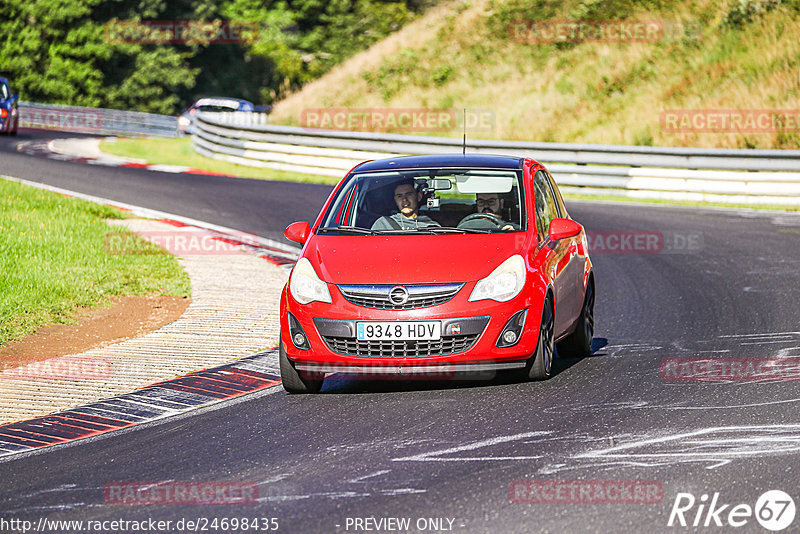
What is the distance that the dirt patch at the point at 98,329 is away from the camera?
10.0 metres

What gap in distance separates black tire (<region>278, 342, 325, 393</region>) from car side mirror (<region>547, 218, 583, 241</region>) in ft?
6.51

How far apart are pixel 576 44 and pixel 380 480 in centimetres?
3138

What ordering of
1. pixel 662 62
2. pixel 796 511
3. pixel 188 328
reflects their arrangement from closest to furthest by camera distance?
pixel 796 511 < pixel 188 328 < pixel 662 62

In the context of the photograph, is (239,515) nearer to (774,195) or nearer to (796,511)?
(796,511)

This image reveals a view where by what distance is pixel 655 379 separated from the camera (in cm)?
841

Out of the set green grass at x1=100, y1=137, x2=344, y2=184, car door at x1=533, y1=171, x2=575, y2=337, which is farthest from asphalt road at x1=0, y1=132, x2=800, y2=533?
green grass at x1=100, y1=137, x2=344, y2=184

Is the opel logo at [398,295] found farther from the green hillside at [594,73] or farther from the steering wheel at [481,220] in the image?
the green hillside at [594,73]

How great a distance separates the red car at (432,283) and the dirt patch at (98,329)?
258 cm

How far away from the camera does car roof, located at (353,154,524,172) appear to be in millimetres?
9367

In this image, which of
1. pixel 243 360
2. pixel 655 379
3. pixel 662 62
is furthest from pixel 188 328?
pixel 662 62
